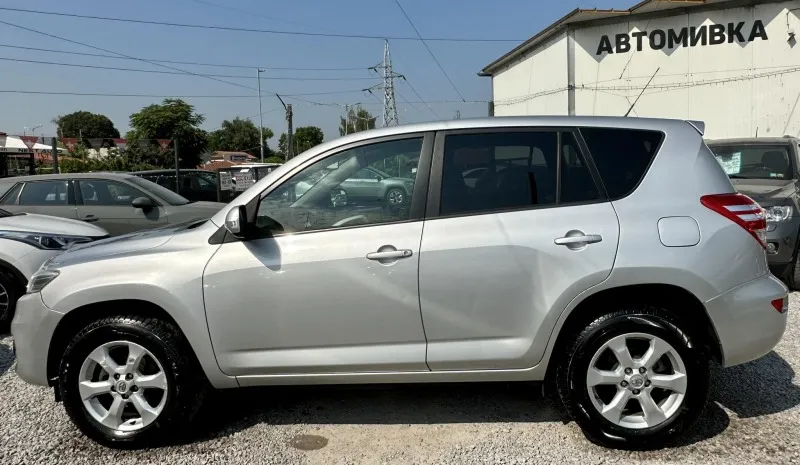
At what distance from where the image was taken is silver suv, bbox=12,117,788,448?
290 cm

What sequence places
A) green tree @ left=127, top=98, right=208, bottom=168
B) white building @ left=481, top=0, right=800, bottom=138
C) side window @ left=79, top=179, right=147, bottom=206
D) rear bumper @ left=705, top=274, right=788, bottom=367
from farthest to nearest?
green tree @ left=127, top=98, right=208, bottom=168 < white building @ left=481, top=0, right=800, bottom=138 < side window @ left=79, top=179, right=147, bottom=206 < rear bumper @ left=705, top=274, right=788, bottom=367

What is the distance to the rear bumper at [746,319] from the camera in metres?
2.87

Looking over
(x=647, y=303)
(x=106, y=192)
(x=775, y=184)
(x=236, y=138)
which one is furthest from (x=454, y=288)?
(x=236, y=138)

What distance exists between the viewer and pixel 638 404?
3.01 metres

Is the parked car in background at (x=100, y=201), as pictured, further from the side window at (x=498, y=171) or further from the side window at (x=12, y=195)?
the side window at (x=498, y=171)

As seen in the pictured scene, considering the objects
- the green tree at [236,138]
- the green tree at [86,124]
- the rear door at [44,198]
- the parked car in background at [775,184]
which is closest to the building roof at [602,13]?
the parked car in background at [775,184]

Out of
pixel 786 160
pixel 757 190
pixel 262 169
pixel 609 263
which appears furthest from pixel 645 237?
pixel 262 169

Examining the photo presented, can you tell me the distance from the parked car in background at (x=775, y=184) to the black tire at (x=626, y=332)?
370cm

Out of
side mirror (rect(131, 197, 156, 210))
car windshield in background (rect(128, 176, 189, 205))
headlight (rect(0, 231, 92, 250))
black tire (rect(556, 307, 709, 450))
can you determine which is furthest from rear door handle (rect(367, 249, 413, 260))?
car windshield in background (rect(128, 176, 189, 205))

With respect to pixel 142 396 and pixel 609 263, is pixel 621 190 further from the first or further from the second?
pixel 142 396

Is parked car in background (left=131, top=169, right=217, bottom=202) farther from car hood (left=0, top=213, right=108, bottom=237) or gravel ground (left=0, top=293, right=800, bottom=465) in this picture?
gravel ground (left=0, top=293, right=800, bottom=465)

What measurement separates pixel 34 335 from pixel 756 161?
26.1ft

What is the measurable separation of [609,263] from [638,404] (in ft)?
2.65

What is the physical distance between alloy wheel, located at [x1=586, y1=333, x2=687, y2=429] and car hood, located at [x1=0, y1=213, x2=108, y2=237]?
5206mm
